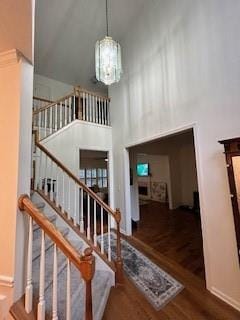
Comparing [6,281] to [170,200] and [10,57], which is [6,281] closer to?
[10,57]

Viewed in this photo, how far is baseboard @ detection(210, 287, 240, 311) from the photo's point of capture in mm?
2122

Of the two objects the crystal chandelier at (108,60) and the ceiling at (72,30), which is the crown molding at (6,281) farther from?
A: the ceiling at (72,30)

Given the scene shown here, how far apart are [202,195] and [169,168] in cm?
534

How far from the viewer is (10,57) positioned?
5.11 feet

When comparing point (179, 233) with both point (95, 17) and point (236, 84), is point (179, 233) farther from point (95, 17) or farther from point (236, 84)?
point (95, 17)

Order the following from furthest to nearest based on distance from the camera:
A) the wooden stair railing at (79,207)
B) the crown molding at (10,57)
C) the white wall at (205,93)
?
the wooden stair railing at (79,207) → the white wall at (205,93) → the crown molding at (10,57)

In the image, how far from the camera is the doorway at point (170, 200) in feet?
12.0

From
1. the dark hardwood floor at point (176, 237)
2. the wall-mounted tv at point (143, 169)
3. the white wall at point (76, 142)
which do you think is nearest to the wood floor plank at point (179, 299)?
the dark hardwood floor at point (176, 237)

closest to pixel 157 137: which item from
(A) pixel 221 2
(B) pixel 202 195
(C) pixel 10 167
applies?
(B) pixel 202 195

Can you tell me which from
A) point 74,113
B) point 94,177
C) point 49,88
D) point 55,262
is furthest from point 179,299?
point 94,177

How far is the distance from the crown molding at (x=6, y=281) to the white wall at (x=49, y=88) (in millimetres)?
6152

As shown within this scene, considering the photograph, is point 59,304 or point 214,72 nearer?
point 59,304

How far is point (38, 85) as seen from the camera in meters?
6.41

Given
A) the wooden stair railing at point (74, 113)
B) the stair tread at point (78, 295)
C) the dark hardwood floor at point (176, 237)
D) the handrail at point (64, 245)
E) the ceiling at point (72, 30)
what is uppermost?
the ceiling at point (72, 30)
